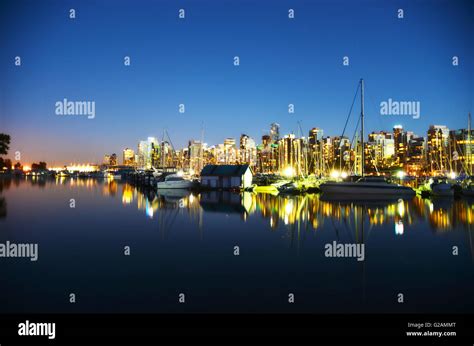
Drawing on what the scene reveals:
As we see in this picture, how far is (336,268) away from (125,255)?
9960mm

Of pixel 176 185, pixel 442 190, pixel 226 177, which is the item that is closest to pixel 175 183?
pixel 176 185

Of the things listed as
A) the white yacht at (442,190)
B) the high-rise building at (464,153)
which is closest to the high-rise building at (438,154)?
the high-rise building at (464,153)

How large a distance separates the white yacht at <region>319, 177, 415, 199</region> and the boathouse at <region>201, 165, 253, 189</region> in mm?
21065

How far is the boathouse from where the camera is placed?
225 ft

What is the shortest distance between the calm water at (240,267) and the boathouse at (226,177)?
3965 cm

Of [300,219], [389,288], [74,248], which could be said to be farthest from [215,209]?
[389,288]

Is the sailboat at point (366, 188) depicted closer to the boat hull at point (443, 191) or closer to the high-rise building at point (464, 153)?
the boat hull at point (443, 191)

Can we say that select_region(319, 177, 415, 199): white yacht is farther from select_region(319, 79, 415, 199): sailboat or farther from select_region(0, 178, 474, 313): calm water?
select_region(0, 178, 474, 313): calm water

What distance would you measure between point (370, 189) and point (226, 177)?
1133 inches

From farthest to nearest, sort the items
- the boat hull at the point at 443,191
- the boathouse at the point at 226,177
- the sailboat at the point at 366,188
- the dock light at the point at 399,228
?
the boathouse at the point at 226,177
the boat hull at the point at 443,191
the sailboat at the point at 366,188
the dock light at the point at 399,228

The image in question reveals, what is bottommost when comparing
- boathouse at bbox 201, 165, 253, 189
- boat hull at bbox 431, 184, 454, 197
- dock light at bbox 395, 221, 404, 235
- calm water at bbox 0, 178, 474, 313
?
calm water at bbox 0, 178, 474, 313

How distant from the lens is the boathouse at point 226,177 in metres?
68.5

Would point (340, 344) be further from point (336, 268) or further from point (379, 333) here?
point (336, 268)

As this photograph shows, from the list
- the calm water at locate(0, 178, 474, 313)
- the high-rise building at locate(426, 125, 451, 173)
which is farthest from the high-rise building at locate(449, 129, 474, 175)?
the calm water at locate(0, 178, 474, 313)
